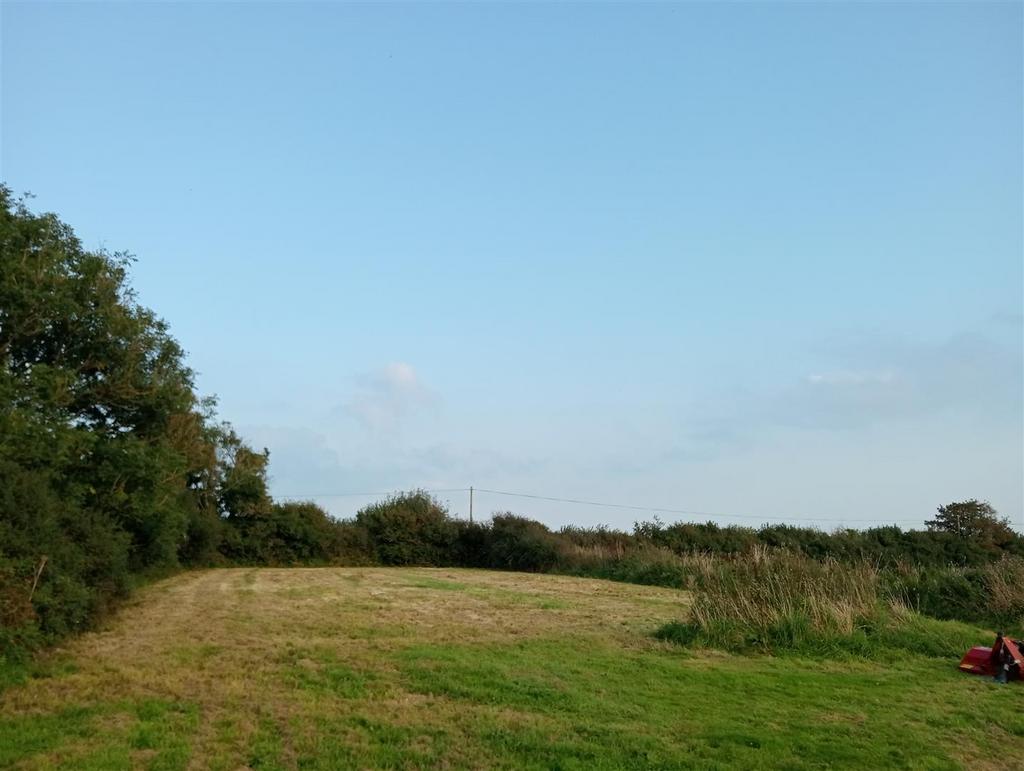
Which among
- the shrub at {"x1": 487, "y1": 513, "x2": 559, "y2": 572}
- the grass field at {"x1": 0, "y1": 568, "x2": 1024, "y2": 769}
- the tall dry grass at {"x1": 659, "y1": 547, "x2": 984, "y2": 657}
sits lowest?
the grass field at {"x1": 0, "y1": 568, "x2": 1024, "y2": 769}

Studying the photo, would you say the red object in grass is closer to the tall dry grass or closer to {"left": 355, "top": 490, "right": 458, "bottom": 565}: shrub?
the tall dry grass

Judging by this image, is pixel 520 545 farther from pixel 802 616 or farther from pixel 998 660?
pixel 998 660

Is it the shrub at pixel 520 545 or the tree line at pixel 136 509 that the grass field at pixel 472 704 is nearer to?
the tree line at pixel 136 509

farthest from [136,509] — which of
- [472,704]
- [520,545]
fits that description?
[520,545]

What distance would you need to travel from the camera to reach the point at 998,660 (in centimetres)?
1237

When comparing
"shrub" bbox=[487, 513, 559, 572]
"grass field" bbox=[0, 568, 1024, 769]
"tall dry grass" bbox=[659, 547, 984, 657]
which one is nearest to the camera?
"grass field" bbox=[0, 568, 1024, 769]

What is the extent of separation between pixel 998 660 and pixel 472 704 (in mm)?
8242

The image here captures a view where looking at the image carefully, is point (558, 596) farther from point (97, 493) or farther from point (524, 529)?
point (524, 529)

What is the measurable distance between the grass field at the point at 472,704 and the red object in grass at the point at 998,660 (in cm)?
39

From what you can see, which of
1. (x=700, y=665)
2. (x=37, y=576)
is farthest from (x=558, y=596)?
(x=37, y=576)

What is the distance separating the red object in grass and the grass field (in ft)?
1.28

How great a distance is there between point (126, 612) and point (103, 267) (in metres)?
9.84

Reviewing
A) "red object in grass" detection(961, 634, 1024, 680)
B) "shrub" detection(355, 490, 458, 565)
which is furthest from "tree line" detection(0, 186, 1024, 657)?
"red object in grass" detection(961, 634, 1024, 680)

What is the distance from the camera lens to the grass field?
7.95 meters
